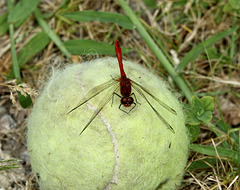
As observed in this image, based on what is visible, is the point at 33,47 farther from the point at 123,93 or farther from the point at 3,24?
the point at 123,93

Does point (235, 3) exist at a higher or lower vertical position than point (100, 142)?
lower

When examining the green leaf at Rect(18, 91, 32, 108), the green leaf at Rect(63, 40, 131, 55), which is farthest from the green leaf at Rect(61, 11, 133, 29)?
the green leaf at Rect(18, 91, 32, 108)

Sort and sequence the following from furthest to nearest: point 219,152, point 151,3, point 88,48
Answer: point 151,3 < point 88,48 < point 219,152

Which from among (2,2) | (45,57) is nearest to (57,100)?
(45,57)

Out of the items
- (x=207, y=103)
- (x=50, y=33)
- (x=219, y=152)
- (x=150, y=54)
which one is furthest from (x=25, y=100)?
(x=219, y=152)

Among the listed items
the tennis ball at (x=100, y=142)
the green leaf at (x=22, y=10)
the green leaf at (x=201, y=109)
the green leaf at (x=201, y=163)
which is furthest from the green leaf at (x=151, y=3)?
the green leaf at (x=201, y=163)

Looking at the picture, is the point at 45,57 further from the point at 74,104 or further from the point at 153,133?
the point at 153,133
